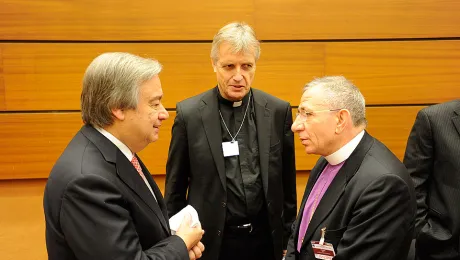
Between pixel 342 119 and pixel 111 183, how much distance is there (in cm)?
97

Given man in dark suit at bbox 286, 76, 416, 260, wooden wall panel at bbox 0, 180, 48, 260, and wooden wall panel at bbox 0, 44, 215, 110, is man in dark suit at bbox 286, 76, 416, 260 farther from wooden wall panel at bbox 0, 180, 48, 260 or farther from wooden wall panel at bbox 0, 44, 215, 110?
wooden wall panel at bbox 0, 180, 48, 260

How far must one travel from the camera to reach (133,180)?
145cm

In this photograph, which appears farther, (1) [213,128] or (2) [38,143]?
(2) [38,143]

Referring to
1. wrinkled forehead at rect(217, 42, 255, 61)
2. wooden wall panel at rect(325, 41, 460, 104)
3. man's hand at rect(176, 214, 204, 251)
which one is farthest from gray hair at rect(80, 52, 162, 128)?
wooden wall panel at rect(325, 41, 460, 104)

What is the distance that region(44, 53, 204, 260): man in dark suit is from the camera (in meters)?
1.28

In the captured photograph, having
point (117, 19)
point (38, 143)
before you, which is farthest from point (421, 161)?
point (38, 143)

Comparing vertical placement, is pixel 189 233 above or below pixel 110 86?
below

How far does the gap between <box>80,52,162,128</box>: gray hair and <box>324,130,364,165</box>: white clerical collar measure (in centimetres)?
87

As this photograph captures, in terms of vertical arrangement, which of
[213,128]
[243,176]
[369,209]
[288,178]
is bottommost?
[288,178]

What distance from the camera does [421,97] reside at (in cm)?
361

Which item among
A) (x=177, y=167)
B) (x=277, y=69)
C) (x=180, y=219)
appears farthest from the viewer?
(x=277, y=69)

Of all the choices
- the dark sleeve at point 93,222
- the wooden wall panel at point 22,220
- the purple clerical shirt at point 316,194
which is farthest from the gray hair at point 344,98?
the wooden wall panel at point 22,220

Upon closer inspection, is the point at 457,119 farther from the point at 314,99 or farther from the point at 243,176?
the point at 243,176

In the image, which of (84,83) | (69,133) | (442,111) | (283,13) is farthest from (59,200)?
(283,13)
